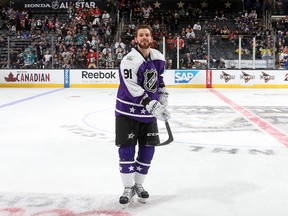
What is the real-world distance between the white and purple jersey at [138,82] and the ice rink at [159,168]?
68 cm

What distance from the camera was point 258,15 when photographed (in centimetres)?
2256

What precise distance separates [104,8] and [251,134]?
20217mm

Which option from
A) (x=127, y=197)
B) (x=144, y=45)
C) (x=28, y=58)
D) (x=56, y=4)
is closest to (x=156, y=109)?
(x=144, y=45)

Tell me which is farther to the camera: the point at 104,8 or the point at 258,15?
the point at 104,8

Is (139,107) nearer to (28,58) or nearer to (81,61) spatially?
(81,61)

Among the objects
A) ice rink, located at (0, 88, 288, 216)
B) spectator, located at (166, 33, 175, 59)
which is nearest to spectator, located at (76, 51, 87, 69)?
spectator, located at (166, 33, 175, 59)

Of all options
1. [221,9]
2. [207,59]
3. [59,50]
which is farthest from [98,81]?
[221,9]

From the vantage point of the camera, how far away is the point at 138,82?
2957 mm

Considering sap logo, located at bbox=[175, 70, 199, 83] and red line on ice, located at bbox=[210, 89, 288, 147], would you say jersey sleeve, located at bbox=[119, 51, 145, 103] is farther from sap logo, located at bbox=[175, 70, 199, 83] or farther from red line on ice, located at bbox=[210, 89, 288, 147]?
sap logo, located at bbox=[175, 70, 199, 83]

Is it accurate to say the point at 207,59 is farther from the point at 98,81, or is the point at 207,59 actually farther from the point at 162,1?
the point at 162,1

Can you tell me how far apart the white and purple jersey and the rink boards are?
41.0ft

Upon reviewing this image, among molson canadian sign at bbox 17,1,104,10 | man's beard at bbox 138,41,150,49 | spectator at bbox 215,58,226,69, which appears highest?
molson canadian sign at bbox 17,1,104,10

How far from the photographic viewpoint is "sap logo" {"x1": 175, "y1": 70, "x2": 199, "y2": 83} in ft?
50.8

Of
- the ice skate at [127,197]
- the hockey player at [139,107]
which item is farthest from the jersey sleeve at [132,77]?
the ice skate at [127,197]
